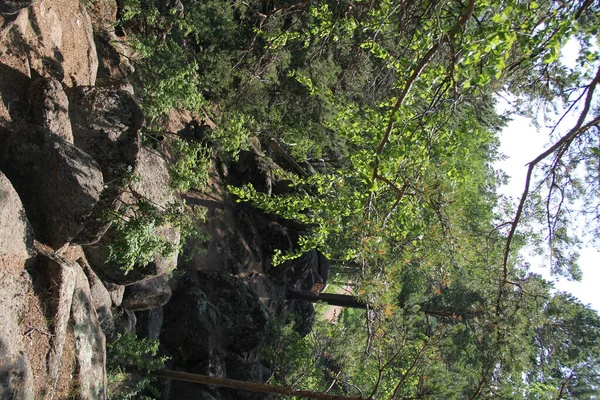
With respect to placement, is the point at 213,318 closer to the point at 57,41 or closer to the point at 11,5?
the point at 57,41

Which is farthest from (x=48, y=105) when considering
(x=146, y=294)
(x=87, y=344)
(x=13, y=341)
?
(x=146, y=294)

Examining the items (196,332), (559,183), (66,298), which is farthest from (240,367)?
(559,183)

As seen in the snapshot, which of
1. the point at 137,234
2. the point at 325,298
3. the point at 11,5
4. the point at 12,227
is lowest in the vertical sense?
the point at 325,298

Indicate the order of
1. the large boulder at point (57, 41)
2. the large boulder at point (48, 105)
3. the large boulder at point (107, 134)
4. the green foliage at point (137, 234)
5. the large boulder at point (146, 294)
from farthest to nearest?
1. the large boulder at point (146, 294)
2. the large boulder at point (107, 134)
3. the green foliage at point (137, 234)
4. the large boulder at point (57, 41)
5. the large boulder at point (48, 105)

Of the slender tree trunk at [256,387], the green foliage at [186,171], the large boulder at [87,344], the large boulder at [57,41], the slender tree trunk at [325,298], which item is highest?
the large boulder at [57,41]

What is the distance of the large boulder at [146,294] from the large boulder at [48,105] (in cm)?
365

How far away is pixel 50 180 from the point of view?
6.28 meters

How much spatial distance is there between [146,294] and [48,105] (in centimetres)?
437

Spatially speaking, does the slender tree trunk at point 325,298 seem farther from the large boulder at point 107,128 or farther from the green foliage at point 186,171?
the large boulder at point 107,128

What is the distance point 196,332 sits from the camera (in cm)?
1166

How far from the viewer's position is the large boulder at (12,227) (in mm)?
5405

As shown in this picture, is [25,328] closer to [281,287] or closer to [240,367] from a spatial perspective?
[240,367]

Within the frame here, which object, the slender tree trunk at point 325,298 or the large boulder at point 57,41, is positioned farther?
the slender tree trunk at point 325,298

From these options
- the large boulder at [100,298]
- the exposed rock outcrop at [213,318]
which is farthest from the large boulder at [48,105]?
the exposed rock outcrop at [213,318]
